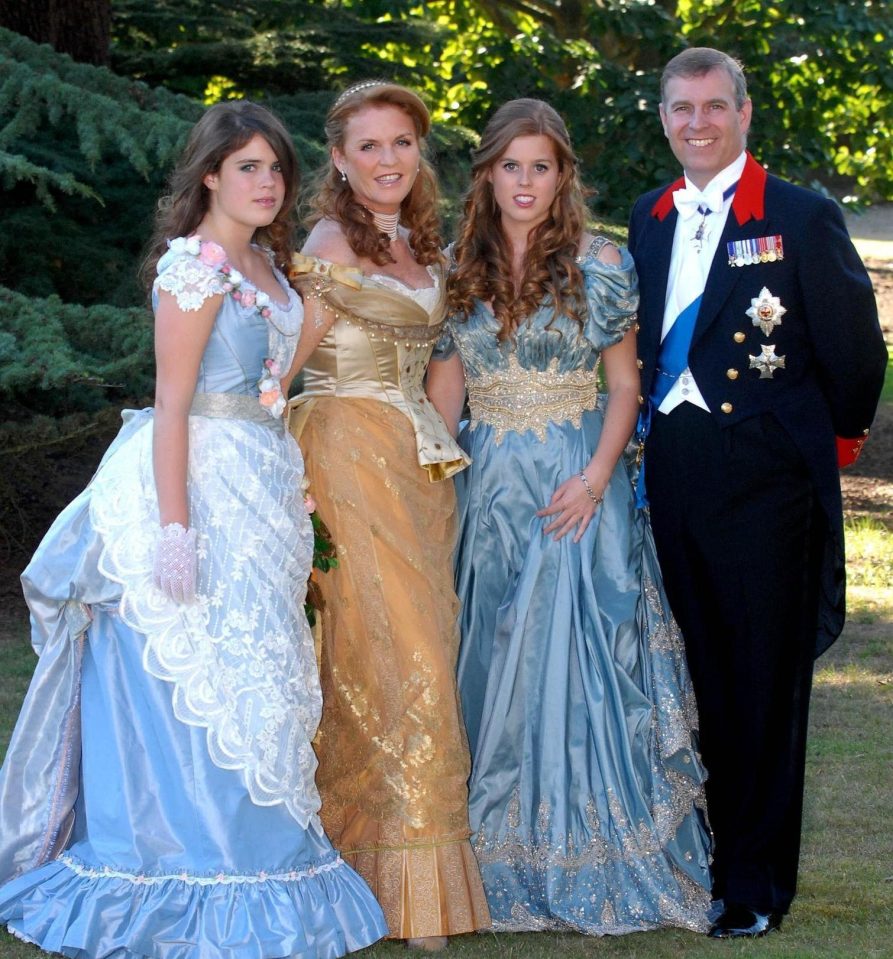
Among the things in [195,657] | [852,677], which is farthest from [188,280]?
[852,677]

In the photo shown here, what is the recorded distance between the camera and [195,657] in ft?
10.5

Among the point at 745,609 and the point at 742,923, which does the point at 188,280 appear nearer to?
the point at 745,609

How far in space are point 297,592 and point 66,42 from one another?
17.8ft

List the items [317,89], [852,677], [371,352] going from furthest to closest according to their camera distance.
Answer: [317,89] < [852,677] < [371,352]

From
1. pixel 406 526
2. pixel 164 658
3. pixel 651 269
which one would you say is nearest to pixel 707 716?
pixel 406 526

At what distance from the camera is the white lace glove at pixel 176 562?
10.3 feet

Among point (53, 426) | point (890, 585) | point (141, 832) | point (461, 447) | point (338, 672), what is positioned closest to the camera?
point (141, 832)

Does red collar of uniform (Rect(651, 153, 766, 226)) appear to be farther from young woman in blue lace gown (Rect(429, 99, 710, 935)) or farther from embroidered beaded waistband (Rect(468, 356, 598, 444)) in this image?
embroidered beaded waistband (Rect(468, 356, 598, 444))

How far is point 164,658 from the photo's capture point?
3.19m

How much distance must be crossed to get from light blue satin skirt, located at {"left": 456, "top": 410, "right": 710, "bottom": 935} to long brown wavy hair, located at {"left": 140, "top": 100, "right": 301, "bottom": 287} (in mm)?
946

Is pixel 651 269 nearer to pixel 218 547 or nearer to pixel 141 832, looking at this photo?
pixel 218 547

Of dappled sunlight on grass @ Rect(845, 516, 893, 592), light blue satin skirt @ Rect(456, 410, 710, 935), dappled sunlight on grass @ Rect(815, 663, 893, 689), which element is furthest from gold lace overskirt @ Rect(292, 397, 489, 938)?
dappled sunlight on grass @ Rect(845, 516, 893, 592)

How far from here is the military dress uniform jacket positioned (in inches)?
136
